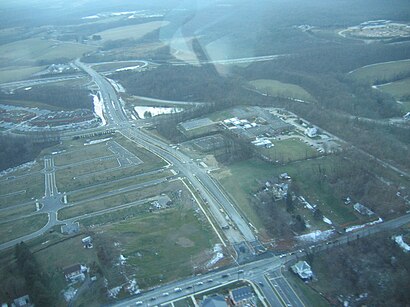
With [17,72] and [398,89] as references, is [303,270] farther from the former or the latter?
[17,72]

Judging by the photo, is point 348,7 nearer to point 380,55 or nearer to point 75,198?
point 380,55

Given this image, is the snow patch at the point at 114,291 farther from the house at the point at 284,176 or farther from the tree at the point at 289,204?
the house at the point at 284,176

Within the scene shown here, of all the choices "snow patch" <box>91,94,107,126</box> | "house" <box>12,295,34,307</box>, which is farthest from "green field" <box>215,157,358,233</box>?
"snow patch" <box>91,94,107,126</box>

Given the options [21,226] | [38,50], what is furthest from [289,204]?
[38,50]

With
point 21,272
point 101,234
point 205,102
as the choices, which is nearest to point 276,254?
point 101,234

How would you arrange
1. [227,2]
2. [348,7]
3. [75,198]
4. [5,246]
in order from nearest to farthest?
1. [5,246]
2. [75,198]
3. [348,7]
4. [227,2]

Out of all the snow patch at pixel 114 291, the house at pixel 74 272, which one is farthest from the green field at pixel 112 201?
the snow patch at pixel 114 291

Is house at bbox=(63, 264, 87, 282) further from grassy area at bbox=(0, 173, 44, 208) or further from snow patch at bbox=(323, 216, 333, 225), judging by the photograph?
snow patch at bbox=(323, 216, 333, 225)
